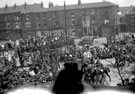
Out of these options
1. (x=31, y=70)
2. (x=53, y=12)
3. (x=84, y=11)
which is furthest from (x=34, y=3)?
(x=31, y=70)

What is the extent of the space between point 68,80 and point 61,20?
48709mm

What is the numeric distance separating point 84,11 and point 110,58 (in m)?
34.3

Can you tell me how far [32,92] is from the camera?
145cm

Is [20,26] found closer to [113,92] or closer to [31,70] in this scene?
[31,70]

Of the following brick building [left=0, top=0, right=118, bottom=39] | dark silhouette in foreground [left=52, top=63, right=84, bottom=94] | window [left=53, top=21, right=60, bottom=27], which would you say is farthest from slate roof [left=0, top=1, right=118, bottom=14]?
dark silhouette in foreground [left=52, top=63, right=84, bottom=94]

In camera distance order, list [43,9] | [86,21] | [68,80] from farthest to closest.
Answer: [43,9]
[86,21]
[68,80]

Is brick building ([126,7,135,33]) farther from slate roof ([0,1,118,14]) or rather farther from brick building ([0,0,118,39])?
slate roof ([0,1,118,14])

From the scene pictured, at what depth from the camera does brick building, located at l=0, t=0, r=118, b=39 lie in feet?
155

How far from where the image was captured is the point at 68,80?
145 centimetres

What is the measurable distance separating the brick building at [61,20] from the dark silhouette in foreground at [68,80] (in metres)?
42.8

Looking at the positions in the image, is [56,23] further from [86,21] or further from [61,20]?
[86,21]

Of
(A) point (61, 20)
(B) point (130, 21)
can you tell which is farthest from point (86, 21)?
(B) point (130, 21)

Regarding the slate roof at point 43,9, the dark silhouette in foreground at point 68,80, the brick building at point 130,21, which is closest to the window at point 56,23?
the slate roof at point 43,9

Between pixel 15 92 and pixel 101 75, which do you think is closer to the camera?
pixel 15 92
